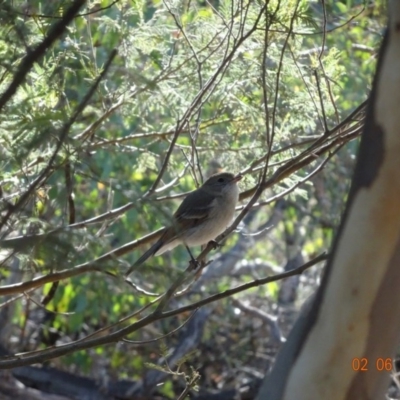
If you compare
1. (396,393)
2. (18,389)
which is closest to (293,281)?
(396,393)

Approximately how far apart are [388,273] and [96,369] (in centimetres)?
697

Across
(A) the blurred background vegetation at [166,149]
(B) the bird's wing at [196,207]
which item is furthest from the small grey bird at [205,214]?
(A) the blurred background vegetation at [166,149]

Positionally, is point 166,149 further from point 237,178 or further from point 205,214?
point 237,178

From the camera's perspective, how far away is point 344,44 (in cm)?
762

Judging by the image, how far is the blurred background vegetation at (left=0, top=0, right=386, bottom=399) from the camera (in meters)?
3.35

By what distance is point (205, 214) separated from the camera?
5852mm

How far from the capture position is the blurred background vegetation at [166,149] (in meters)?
3.35

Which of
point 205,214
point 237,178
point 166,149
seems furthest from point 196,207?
point 237,178

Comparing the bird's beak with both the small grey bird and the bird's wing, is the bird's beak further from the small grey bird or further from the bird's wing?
the bird's wing

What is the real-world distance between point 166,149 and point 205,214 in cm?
57

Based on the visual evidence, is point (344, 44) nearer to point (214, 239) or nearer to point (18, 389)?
point (214, 239)

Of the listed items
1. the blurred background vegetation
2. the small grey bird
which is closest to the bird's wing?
the small grey bird

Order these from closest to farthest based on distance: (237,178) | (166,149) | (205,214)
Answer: (237,178) < (205,214) < (166,149)

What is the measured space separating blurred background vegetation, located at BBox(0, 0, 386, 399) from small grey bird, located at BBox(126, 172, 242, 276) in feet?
0.47
